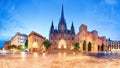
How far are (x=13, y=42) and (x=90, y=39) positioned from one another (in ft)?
134

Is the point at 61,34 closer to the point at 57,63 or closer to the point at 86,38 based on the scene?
the point at 86,38

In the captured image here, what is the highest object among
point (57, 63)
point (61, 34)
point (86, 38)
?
point (61, 34)

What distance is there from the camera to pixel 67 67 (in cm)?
866

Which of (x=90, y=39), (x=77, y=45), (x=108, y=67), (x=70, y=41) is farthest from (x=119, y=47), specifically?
(x=108, y=67)

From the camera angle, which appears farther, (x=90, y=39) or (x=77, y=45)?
(x=90, y=39)

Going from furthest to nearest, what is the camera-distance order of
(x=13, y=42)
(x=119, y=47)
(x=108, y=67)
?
(x=119, y=47) < (x=13, y=42) < (x=108, y=67)

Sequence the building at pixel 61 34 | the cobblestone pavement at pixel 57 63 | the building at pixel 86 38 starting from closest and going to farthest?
the cobblestone pavement at pixel 57 63
the building at pixel 86 38
the building at pixel 61 34

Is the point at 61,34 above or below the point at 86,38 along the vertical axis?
above

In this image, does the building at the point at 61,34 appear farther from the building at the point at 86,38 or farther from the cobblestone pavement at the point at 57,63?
the cobblestone pavement at the point at 57,63

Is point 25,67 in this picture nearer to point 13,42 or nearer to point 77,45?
point 77,45

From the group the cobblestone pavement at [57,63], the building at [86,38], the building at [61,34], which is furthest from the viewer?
the building at [61,34]

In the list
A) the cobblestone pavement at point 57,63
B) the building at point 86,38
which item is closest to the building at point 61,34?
the building at point 86,38

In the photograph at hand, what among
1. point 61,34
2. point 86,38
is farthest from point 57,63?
point 61,34

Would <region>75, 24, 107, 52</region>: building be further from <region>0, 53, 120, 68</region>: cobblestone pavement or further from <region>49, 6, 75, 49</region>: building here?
<region>0, 53, 120, 68</region>: cobblestone pavement
